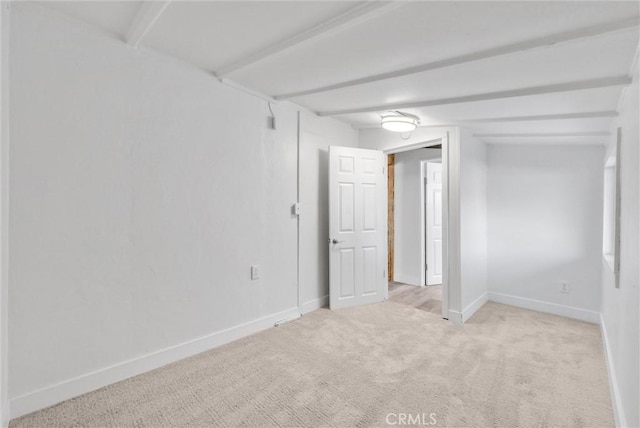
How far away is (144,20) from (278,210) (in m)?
1.92

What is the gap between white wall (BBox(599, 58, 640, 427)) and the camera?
1.48m

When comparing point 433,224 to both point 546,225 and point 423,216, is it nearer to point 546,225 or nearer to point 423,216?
point 423,216

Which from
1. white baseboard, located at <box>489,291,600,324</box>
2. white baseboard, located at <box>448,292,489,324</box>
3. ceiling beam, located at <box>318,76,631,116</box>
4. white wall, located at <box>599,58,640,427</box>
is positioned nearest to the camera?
white wall, located at <box>599,58,640,427</box>

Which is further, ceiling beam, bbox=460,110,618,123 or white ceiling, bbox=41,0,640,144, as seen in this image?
ceiling beam, bbox=460,110,618,123

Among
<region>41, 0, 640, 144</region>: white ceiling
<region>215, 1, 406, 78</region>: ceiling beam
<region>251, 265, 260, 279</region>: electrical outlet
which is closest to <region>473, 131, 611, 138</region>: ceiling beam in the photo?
<region>41, 0, 640, 144</region>: white ceiling

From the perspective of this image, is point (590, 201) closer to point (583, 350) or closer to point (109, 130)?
point (583, 350)

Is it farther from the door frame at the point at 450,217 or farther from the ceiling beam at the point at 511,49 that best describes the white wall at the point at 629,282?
the door frame at the point at 450,217

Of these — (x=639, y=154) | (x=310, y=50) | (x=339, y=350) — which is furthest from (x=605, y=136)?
(x=339, y=350)

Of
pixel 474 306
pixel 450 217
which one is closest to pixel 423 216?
pixel 450 217

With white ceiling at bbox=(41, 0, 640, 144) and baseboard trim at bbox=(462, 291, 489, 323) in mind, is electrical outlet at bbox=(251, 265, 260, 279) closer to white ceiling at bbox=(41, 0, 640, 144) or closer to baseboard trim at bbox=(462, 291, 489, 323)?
white ceiling at bbox=(41, 0, 640, 144)

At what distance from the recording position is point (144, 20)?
184 centimetres

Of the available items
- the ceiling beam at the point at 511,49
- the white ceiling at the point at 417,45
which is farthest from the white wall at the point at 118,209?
the ceiling beam at the point at 511,49

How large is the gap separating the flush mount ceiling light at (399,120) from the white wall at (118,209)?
4.21ft

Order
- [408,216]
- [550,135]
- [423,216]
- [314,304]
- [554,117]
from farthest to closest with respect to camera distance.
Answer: [408,216] → [423,216] → [314,304] → [550,135] → [554,117]
